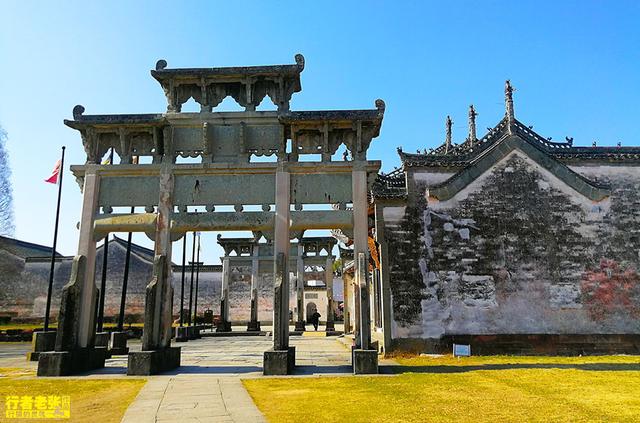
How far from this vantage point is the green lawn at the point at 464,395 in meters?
6.40

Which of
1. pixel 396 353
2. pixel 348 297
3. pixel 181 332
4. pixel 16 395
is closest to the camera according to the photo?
pixel 16 395

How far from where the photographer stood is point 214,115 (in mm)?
12312

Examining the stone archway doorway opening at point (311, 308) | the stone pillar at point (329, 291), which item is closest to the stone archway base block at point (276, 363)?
the stone pillar at point (329, 291)

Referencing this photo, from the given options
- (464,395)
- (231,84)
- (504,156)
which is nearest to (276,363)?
(464,395)

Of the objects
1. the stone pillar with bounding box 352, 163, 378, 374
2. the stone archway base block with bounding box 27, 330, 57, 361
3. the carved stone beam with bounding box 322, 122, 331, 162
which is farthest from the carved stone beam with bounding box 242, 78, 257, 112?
the stone archway base block with bounding box 27, 330, 57, 361

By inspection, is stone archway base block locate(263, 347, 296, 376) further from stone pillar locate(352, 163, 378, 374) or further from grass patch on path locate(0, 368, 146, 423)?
grass patch on path locate(0, 368, 146, 423)

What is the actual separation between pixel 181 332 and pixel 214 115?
558 inches

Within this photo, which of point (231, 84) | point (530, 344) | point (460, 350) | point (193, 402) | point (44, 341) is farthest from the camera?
point (530, 344)

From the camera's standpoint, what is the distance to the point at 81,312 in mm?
11484

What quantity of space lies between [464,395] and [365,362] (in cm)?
313

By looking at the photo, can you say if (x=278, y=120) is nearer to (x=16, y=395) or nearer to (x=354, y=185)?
(x=354, y=185)

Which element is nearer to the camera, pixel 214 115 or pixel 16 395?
pixel 16 395

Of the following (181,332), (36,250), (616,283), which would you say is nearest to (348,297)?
(181,332)

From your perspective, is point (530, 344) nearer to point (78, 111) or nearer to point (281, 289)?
point (281, 289)
